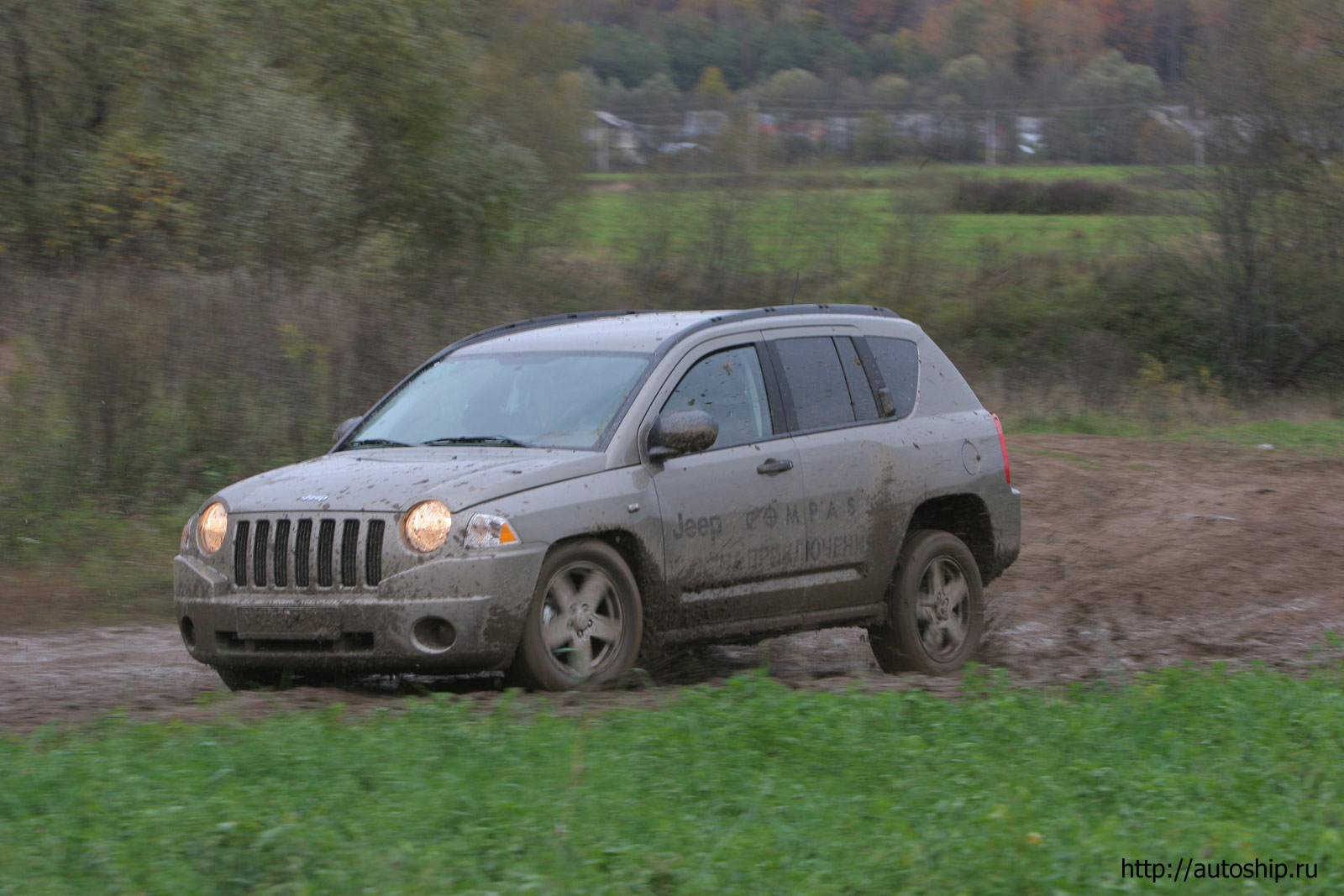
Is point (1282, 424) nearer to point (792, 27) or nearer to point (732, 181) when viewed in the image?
point (732, 181)

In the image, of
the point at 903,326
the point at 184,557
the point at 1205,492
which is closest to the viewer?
the point at 184,557

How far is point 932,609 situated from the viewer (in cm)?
848

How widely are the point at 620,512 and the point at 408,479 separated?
961 millimetres

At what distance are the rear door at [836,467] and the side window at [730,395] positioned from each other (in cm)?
16

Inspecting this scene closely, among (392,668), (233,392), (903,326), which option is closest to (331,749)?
(392,668)

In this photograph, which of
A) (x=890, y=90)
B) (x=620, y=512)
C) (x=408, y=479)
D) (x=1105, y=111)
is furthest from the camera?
(x=890, y=90)

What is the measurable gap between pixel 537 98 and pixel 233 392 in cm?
1990

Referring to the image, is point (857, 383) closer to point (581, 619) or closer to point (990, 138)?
point (581, 619)

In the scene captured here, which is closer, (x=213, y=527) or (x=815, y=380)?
(x=213, y=527)

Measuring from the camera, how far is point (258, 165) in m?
18.5

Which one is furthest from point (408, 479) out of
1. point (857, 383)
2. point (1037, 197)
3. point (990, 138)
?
point (990, 138)

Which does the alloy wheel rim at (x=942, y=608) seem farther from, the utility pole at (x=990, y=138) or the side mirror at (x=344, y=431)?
the utility pole at (x=990, y=138)

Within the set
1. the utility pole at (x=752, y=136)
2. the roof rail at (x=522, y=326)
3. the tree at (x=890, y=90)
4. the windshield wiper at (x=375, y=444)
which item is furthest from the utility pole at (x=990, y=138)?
the windshield wiper at (x=375, y=444)

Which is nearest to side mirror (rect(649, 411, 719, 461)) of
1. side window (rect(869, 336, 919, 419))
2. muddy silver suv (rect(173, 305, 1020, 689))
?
muddy silver suv (rect(173, 305, 1020, 689))
